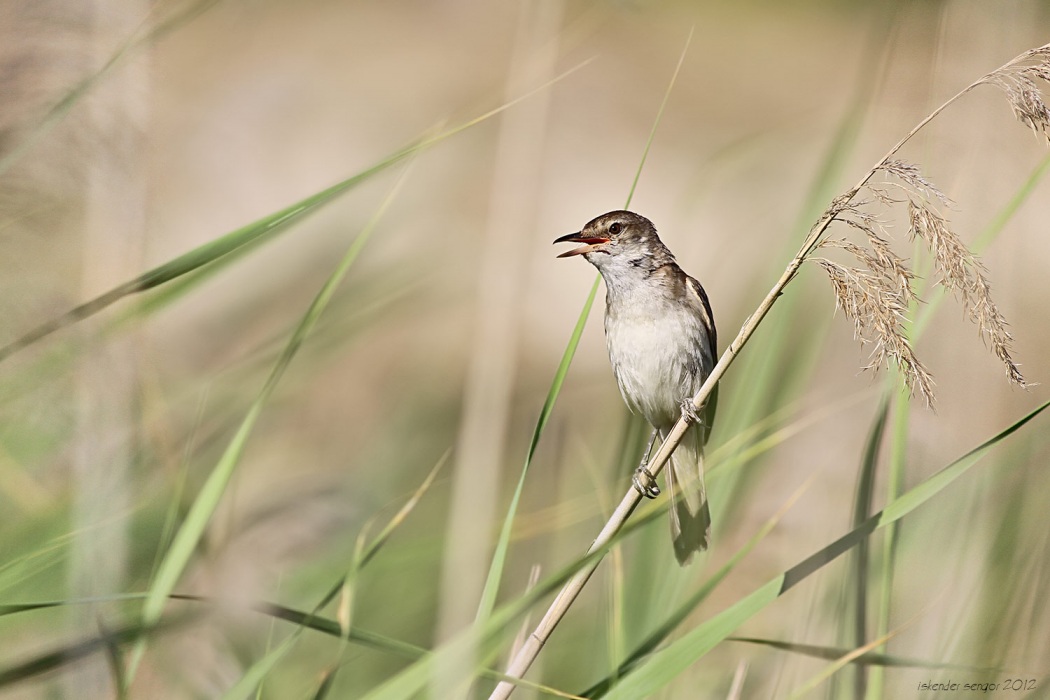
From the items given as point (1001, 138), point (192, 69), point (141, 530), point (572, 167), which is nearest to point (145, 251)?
point (141, 530)

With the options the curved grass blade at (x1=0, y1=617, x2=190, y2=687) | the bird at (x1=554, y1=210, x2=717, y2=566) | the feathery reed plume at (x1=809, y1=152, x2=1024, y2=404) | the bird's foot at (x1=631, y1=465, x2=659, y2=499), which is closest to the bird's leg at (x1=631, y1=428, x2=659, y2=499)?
the bird's foot at (x1=631, y1=465, x2=659, y2=499)

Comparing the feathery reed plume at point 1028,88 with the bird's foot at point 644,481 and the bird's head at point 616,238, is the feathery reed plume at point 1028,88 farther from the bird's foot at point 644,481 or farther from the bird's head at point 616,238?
the bird's head at point 616,238

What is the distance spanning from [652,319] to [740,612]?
1.83 m

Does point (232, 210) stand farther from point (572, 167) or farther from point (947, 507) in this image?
point (947, 507)

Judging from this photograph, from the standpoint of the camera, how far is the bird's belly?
3213mm

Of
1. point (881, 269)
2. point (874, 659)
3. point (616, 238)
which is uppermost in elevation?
point (616, 238)

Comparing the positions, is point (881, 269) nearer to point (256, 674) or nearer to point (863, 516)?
point (863, 516)

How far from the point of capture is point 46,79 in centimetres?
212

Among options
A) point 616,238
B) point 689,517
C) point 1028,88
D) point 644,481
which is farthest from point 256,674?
point 616,238

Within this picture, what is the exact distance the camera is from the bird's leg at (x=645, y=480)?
1.80 meters

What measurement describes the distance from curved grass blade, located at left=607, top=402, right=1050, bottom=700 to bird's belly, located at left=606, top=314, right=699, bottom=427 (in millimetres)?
1666

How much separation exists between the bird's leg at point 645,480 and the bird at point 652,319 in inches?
7.8

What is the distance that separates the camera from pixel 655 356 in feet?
10.6

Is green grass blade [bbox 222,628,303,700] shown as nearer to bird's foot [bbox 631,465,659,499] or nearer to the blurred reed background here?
the blurred reed background
